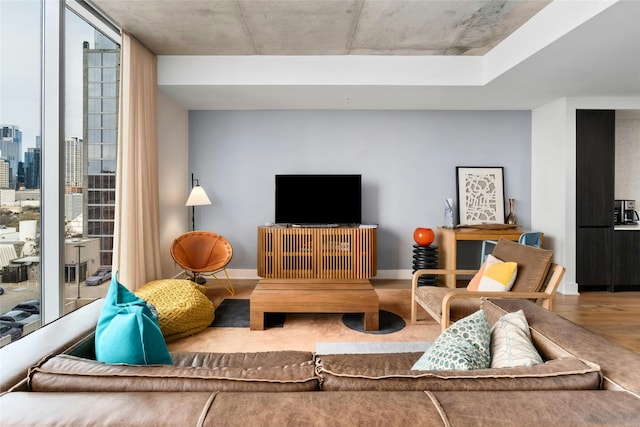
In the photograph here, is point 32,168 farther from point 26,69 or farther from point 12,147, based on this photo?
point 26,69

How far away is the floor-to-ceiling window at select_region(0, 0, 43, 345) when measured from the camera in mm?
2127

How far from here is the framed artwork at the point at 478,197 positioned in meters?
4.75

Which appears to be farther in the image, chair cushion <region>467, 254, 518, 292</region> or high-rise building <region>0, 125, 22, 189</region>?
chair cushion <region>467, 254, 518, 292</region>

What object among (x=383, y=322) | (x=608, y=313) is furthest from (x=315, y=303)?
(x=608, y=313)

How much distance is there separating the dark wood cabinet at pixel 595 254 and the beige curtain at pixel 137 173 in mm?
4900

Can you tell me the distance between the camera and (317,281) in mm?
3324

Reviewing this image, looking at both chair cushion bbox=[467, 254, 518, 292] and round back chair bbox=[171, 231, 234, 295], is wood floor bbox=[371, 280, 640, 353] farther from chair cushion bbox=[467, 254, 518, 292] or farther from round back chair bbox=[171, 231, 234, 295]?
round back chair bbox=[171, 231, 234, 295]

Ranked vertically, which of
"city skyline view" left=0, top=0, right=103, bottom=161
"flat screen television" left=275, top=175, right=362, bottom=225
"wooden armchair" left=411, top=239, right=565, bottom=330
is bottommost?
"wooden armchair" left=411, top=239, right=565, bottom=330

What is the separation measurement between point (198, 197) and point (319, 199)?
1540mm

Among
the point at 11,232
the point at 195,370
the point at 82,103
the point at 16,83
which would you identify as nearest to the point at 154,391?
the point at 195,370

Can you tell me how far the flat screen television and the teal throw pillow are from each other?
133 inches

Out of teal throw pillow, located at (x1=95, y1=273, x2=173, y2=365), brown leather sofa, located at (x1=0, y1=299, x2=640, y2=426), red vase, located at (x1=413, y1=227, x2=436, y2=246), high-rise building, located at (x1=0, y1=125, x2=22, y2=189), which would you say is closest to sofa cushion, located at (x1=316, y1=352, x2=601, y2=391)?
brown leather sofa, located at (x1=0, y1=299, x2=640, y2=426)

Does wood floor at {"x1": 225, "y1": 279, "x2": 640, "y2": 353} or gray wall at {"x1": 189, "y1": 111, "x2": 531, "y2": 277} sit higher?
gray wall at {"x1": 189, "y1": 111, "x2": 531, "y2": 277}

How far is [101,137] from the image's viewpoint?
307 centimetres
